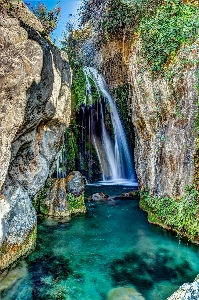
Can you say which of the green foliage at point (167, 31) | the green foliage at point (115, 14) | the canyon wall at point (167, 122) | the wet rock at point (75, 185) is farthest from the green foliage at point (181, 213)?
the green foliage at point (115, 14)

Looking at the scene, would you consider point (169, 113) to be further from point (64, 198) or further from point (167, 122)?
point (64, 198)

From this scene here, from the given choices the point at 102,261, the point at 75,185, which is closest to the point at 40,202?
the point at 75,185

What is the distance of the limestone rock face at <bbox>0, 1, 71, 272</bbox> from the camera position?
219 inches

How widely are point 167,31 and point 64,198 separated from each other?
21.6ft

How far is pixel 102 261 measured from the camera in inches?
251

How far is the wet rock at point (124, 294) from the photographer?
4.94 meters

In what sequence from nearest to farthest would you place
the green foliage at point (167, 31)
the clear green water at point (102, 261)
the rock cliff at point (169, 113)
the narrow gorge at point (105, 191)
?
the clear green water at point (102, 261) → the narrow gorge at point (105, 191) → the rock cliff at point (169, 113) → the green foliage at point (167, 31)

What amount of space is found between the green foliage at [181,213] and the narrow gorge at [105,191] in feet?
0.10

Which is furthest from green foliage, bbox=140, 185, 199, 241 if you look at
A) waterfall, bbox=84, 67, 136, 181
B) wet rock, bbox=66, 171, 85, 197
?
waterfall, bbox=84, 67, 136, 181

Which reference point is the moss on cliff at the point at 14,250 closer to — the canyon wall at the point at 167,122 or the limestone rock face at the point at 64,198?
the limestone rock face at the point at 64,198

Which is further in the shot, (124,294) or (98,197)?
(98,197)

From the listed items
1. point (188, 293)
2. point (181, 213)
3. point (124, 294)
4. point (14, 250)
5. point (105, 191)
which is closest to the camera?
point (188, 293)

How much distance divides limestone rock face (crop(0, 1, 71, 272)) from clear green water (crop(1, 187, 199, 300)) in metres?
0.74

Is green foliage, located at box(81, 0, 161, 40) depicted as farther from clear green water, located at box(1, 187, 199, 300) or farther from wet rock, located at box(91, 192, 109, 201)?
clear green water, located at box(1, 187, 199, 300)
